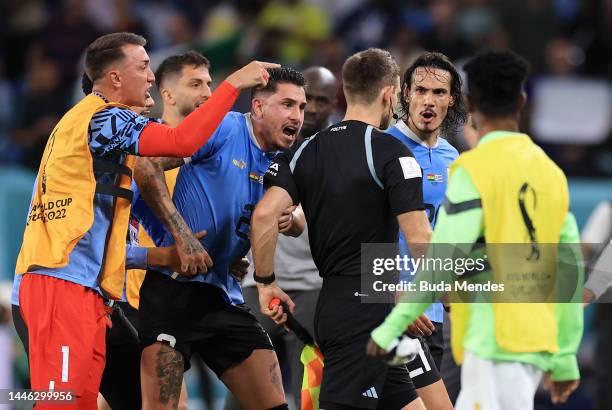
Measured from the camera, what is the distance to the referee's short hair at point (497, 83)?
5.70m

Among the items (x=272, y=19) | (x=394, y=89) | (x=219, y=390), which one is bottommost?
(x=219, y=390)

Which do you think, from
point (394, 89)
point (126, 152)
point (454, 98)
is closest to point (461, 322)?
point (394, 89)

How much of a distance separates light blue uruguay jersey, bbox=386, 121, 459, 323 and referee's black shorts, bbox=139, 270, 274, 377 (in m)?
1.10

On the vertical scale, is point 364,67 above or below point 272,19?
below

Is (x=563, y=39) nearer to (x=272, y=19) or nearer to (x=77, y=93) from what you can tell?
(x=272, y=19)

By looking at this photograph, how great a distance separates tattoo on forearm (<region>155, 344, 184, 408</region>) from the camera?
7.15 meters

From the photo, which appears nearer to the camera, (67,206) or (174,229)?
(67,206)

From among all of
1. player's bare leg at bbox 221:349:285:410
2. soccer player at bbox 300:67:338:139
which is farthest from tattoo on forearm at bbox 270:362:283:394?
soccer player at bbox 300:67:338:139

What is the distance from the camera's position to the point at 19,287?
6.58 m

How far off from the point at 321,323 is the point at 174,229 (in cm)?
107

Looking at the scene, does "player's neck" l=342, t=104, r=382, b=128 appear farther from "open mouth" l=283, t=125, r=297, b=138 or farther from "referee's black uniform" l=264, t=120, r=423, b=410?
"open mouth" l=283, t=125, r=297, b=138

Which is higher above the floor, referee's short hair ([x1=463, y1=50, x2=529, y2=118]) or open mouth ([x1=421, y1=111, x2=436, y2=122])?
open mouth ([x1=421, y1=111, x2=436, y2=122])

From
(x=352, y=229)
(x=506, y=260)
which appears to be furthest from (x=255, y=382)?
(x=506, y=260)

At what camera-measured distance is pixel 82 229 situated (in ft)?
21.3
